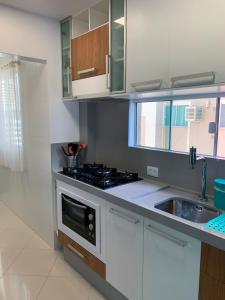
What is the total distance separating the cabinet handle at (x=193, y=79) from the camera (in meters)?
1.23

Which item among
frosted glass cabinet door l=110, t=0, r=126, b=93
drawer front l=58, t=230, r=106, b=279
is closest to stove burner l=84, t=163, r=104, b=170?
drawer front l=58, t=230, r=106, b=279

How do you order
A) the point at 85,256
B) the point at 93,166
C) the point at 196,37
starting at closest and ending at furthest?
the point at 196,37, the point at 85,256, the point at 93,166

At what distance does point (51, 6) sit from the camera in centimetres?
202

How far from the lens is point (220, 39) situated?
1185mm

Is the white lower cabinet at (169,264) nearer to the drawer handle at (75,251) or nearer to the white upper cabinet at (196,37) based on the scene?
the drawer handle at (75,251)

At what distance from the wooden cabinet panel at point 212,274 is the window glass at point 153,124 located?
1.07 metres

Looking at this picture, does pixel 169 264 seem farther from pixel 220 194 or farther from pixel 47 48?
pixel 47 48

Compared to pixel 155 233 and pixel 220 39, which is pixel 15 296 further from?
pixel 220 39

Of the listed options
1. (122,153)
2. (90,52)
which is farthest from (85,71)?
(122,153)

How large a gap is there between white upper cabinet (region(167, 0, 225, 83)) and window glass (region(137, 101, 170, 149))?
0.70 metres

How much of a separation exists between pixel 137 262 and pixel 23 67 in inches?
94.2

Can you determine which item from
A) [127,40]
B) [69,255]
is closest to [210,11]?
[127,40]

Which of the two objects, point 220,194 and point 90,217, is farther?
point 90,217

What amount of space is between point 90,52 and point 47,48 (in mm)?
545
